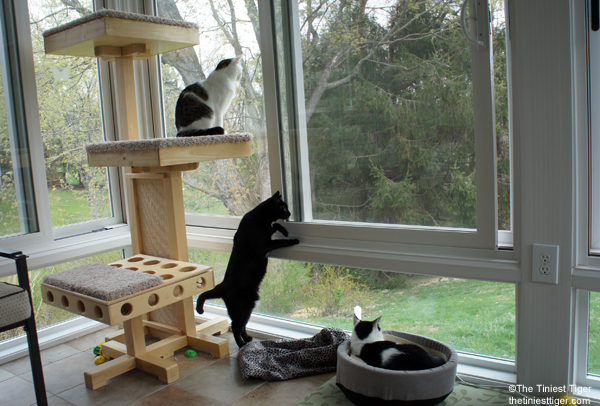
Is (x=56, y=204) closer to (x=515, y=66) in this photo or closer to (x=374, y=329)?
(x=374, y=329)

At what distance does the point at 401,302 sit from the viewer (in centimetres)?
185

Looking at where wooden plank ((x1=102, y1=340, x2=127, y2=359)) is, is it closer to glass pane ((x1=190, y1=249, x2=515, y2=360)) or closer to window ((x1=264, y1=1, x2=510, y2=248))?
glass pane ((x1=190, y1=249, x2=515, y2=360))

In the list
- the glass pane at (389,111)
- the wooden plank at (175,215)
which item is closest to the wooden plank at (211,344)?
the wooden plank at (175,215)

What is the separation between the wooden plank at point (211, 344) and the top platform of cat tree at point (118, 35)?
51.0 inches

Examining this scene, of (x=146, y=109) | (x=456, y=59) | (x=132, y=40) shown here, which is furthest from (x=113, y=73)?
(x=456, y=59)

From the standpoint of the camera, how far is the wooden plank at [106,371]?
172 cm

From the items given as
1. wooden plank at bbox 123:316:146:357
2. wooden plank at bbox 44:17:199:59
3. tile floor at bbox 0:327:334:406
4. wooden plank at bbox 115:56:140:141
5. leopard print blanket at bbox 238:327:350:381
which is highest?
wooden plank at bbox 44:17:199:59

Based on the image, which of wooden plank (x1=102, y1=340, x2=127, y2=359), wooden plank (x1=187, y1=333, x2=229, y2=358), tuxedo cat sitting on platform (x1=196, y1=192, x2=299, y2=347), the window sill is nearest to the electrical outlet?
tuxedo cat sitting on platform (x1=196, y1=192, x2=299, y2=347)

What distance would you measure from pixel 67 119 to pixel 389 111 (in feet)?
5.33

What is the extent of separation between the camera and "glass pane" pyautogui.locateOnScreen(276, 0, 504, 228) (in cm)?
156

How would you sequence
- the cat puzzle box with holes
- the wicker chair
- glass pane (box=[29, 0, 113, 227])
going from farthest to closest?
glass pane (box=[29, 0, 113, 227]) < the cat puzzle box with holes < the wicker chair

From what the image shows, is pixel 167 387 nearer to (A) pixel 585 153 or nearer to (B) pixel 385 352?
(B) pixel 385 352

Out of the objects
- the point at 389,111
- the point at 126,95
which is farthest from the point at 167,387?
the point at 389,111

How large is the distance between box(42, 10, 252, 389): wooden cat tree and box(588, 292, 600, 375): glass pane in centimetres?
138
